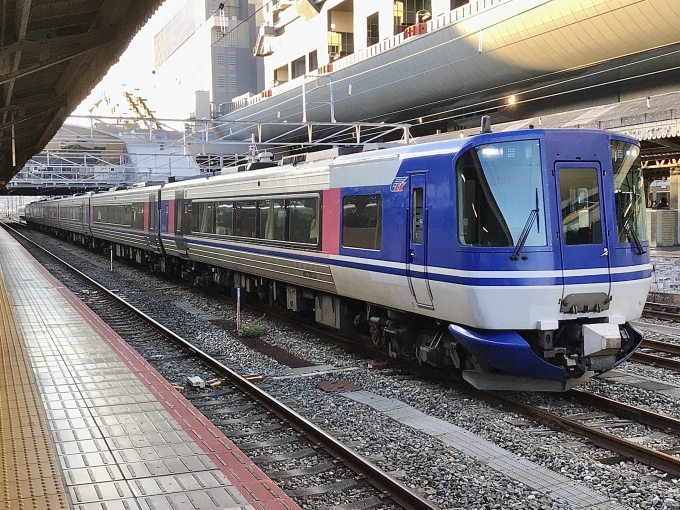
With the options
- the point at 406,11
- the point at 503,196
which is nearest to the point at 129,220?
the point at 406,11

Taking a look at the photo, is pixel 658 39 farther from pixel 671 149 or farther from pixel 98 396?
pixel 98 396

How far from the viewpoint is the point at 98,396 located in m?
7.89

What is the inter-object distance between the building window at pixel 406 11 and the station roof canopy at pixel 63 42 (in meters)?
28.2

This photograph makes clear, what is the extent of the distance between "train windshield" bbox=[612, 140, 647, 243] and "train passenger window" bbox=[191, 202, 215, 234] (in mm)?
10283

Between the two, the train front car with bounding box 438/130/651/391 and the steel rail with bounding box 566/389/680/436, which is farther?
the train front car with bounding box 438/130/651/391

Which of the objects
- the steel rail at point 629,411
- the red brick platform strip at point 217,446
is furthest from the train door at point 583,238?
the red brick platform strip at point 217,446

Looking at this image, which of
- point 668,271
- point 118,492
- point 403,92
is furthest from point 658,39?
point 118,492

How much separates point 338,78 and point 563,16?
17515 mm

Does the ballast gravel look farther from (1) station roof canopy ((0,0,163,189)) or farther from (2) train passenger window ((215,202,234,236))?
(1) station roof canopy ((0,0,163,189))

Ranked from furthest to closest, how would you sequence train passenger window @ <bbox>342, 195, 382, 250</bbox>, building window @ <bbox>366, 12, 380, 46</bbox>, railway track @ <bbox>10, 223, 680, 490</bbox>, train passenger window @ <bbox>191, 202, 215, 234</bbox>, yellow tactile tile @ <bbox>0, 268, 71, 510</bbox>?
building window @ <bbox>366, 12, 380, 46</bbox>, train passenger window @ <bbox>191, 202, 215, 234</bbox>, train passenger window @ <bbox>342, 195, 382, 250</bbox>, railway track @ <bbox>10, 223, 680, 490</bbox>, yellow tactile tile @ <bbox>0, 268, 71, 510</bbox>

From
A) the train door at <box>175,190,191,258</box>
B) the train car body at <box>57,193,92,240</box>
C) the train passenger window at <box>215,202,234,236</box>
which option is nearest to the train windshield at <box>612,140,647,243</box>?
the train passenger window at <box>215,202,234,236</box>

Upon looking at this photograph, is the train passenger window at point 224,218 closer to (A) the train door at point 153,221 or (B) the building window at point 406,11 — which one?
(A) the train door at point 153,221

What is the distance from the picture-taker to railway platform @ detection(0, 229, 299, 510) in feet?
16.5

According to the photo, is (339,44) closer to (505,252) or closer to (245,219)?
(245,219)
